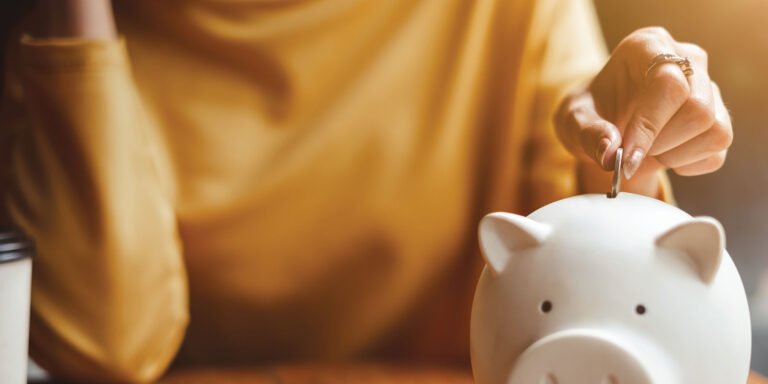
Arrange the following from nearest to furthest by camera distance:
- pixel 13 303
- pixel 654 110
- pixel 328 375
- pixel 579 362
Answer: pixel 579 362 < pixel 654 110 < pixel 13 303 < pixel 328 375

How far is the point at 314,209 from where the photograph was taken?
0.95m

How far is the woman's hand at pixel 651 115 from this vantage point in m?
0.60

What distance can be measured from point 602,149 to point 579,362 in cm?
16

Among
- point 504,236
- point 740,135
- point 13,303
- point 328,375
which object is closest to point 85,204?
point 13,303

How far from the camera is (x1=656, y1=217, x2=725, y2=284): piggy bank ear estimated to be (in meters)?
0.50

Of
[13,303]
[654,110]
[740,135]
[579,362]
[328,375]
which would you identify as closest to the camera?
[579,362]

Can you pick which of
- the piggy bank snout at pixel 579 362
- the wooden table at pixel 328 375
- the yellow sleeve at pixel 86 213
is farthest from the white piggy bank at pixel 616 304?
the yellow sleeve at pixel 86 213

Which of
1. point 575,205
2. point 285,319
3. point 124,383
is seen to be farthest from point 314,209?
point 575,205

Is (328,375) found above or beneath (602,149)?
beneath

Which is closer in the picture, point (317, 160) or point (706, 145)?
point (706, 145)

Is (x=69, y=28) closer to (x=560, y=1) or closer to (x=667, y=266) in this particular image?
(x=560, y=1)

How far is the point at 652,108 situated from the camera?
0.60m

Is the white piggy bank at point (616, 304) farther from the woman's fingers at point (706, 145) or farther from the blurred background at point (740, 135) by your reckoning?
the blurred background at point (740, 135)

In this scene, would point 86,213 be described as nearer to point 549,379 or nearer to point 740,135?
point 549,379
